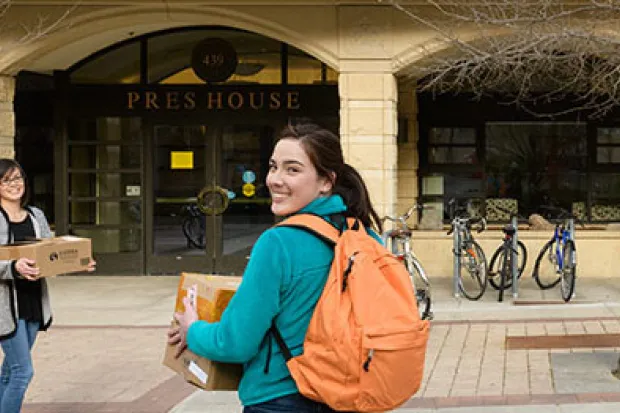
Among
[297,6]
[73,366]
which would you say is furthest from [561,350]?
[297,6]

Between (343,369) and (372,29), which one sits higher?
(372,29)

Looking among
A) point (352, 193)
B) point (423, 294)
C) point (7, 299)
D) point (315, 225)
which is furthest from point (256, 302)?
point (423, 294)

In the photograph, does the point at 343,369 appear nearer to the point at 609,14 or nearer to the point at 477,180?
the point at 609,14

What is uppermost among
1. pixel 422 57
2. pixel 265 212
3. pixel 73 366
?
pixel 422 57

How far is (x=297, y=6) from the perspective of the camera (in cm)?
1296

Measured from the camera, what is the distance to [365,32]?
12.9 m

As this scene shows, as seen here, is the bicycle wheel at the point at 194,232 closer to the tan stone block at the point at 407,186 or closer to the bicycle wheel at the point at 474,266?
the tan stone block at the point at 407,186

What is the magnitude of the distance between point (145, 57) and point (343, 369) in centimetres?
1310

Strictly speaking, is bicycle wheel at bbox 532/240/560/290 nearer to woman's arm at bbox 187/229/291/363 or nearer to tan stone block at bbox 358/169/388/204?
tan stone block at bbox 358/169/388/204

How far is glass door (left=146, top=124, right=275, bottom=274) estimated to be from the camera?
49.4 feet

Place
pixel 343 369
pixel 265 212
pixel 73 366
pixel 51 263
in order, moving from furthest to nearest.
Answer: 1. pixel 265 212
2. pixel 73 366
3. pixel 51 263
4. pixel 343 369

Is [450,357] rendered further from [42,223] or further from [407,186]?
[407,186]

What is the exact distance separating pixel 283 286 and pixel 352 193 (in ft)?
1.49

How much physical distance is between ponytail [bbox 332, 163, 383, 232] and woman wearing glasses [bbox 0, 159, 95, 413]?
8.84 ft
